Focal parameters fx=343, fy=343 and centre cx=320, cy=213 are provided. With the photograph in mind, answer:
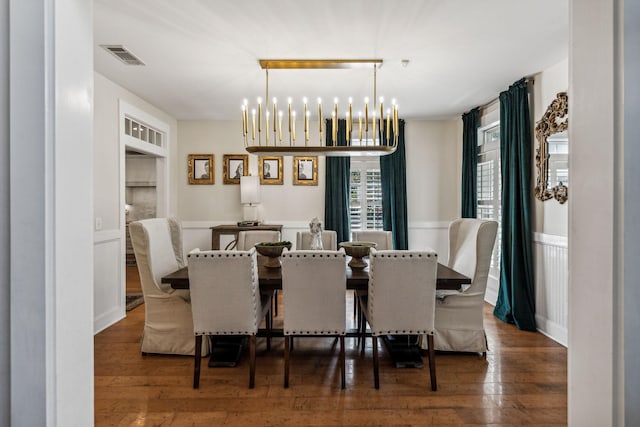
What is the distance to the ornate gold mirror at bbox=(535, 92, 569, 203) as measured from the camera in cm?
301

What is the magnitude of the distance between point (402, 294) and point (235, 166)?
3.78 meters

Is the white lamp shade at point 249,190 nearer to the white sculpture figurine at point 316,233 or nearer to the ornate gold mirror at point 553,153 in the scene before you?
the white sculpture figurine at point 316,233

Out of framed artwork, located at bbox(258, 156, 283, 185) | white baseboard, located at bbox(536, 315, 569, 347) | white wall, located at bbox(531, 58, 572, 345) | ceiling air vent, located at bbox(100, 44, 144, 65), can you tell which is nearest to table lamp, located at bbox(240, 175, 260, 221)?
framed artwork, located at bbox(258, 156, 283, 185)

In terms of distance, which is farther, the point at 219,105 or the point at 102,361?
the point at 219,105

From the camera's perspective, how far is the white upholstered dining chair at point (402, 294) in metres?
2.26

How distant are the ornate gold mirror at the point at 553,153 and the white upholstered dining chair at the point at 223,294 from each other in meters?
2.74

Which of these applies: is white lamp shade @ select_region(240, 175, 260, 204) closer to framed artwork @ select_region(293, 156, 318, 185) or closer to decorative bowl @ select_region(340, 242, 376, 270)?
framed artwork @ select_region(293, 156, 318, 185)

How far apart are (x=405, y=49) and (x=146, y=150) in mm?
3389

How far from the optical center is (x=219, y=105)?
14.9 ft

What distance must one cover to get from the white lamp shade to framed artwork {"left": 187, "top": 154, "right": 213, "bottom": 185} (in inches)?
26.7
